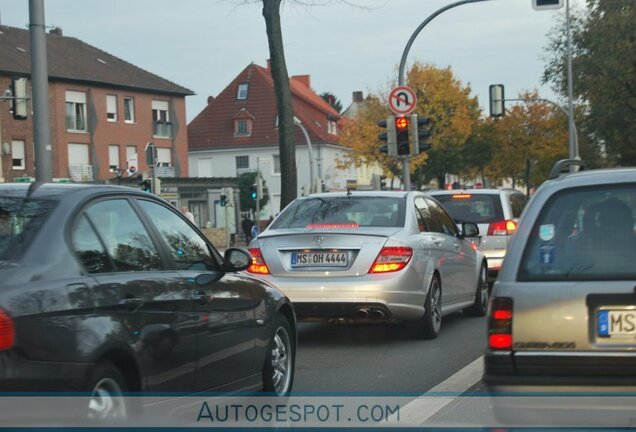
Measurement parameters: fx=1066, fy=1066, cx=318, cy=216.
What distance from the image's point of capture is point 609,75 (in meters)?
41.2

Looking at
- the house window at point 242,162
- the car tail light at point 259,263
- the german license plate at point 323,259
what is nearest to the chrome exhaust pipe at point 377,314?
the german license plate at point 323,259

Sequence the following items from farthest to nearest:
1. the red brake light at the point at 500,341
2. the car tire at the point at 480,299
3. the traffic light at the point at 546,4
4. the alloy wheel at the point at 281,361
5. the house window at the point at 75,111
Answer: the house window at the point at 75,111 < the traffic light at the point at 546,4 < the car tire at the point at 480,299 < the alloy wheel at the point at 281,361 < the red brake light at the point at 500,341

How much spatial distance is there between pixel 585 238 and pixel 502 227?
37.4 feet

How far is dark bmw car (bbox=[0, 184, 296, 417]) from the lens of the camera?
4453 millimetres

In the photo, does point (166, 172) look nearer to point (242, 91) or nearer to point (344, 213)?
point (242, 91)

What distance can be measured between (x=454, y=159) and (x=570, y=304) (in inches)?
2491

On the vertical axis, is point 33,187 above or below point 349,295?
above

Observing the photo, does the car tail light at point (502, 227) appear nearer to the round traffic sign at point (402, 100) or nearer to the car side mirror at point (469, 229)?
the car side mirror at point (469, 229)

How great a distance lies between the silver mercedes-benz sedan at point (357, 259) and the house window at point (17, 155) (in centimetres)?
4801

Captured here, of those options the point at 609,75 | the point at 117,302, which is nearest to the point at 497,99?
the point at 609,75

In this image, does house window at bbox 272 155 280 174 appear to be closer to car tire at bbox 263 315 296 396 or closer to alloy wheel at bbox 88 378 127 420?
car tire at bbox 263 315 296 396

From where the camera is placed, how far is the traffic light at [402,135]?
2278cm

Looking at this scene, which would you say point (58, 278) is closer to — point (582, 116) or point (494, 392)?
point (494, 392)

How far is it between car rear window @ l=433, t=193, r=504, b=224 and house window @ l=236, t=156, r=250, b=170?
209 ft
